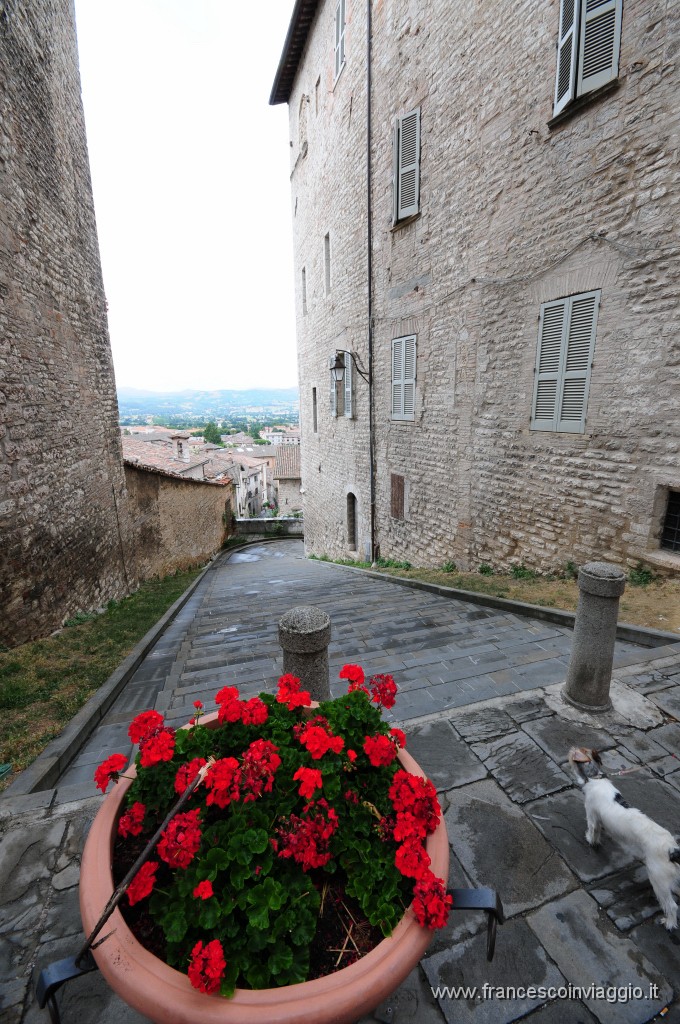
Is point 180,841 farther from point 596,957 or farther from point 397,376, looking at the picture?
point 397,376

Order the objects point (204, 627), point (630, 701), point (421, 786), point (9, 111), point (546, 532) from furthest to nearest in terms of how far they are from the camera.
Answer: point (546, 532) < point (204, 627) < point (9, 111) < point (630, 701) < point (421, 786)

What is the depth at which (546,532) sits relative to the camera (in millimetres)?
6594

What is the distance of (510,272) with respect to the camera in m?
6.66

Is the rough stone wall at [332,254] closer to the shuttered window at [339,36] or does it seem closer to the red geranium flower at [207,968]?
the shuttered window at [339,36]

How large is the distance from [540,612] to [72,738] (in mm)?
4610

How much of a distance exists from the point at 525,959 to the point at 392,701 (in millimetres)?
1030

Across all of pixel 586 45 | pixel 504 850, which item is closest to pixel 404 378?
pixel 586 45

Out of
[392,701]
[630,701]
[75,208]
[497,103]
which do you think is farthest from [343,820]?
[75,208]

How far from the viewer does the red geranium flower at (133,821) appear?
159 cm

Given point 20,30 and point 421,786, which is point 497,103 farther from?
point 421,786

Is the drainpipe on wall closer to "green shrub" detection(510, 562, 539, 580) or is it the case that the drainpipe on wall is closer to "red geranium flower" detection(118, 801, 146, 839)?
"green shrub" detection(510, 562, 539, 580)

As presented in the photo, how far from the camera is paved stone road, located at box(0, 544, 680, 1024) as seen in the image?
1626mm

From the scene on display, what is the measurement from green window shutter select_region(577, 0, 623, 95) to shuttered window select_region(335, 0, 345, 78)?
26.5ft

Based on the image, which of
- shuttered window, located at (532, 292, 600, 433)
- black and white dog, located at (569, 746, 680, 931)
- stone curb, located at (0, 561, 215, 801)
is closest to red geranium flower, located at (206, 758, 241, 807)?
black and white dog, located at (569, 746, 680, 931)
